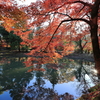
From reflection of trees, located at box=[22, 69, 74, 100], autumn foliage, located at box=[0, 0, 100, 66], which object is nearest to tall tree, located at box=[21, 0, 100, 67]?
autumn foliage, located at box=[0, 0, 100, 66]

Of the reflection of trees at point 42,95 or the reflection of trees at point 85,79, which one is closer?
the reflection of trees at point 42,95

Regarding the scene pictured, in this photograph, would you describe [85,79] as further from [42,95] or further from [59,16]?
[59,16]

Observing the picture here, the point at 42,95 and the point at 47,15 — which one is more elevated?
the point at 47,15

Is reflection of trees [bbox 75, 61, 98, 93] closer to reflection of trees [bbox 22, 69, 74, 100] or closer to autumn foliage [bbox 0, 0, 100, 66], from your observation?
reflection of trees [bbox 22, 69, 74, 100]

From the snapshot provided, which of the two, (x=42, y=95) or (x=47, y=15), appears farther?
(x=42, y=95)

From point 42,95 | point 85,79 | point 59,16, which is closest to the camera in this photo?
point 59,16

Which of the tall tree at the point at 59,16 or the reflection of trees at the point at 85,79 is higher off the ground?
the tall tree at the point at 59,16

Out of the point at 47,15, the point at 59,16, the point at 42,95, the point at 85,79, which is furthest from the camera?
the point at 85,79

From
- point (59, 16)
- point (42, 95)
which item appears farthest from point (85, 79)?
point (59, 16)

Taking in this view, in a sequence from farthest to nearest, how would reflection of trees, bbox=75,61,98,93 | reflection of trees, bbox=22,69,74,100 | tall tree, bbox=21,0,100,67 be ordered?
reflection of trees, bbox=75,61,98,93
reflection of trees, bbox=22,69,74,100
tall tree, bbox=21,0,100,67

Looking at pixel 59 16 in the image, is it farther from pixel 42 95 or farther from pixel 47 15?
pixel 42 95

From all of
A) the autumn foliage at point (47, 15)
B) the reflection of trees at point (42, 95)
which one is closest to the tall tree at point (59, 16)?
the autumn foliage at point (47, 15)

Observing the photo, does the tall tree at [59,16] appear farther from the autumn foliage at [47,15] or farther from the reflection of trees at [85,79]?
the reflection of trees at [85,79]

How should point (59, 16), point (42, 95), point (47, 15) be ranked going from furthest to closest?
point (42, 95), point (59, 16), point (47, 15)
